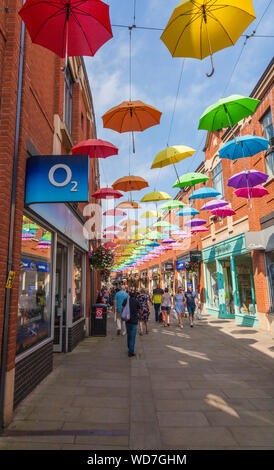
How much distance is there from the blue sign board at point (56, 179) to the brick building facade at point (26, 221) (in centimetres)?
15

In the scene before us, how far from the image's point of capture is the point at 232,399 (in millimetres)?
4965

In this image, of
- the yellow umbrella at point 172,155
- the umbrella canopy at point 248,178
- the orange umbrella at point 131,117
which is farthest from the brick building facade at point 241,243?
the orange umbrella at point 131,117

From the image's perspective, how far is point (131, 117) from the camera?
23.5 ft

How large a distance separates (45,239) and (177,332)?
7835 mm

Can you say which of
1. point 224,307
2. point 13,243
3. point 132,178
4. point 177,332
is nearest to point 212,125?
point 132,178

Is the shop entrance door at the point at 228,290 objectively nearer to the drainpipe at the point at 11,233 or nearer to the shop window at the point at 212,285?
the shop window at the point at 212,285

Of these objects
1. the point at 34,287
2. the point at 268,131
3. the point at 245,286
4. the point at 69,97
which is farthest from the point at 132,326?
the point at 268,131

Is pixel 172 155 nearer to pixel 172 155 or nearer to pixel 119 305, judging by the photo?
pixel 172 155

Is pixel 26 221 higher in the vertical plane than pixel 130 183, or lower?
lower

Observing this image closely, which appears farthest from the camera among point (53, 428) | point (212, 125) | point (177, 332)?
point (177, 332)

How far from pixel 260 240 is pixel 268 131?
172 inches

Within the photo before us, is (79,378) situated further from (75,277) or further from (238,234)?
(238,234)

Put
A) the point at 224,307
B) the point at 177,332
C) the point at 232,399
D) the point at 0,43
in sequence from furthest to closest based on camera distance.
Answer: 1. the point at 224,307
2. the point at 177,332
3. the point at 232,399
4. the point at 0,43

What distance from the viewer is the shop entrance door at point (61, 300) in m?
8.74
